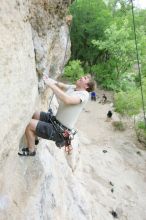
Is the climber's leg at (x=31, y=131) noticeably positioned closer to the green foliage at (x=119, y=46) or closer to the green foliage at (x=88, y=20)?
the green foliage at (x=119, y=46)

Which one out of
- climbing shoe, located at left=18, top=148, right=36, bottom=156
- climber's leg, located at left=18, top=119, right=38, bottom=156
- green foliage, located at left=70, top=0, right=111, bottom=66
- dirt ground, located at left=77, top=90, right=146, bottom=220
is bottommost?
dirt ground, located at left=77, top=90, right=146, bottom=220

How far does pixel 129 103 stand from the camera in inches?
979

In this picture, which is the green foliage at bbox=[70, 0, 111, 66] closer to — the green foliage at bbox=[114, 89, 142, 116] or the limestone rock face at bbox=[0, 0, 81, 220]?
the green foliage at bbox=[114, 89, 142, 116]

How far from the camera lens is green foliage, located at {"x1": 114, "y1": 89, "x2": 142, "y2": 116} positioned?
24922 mm

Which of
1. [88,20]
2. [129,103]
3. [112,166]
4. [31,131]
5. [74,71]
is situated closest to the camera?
[31,131]

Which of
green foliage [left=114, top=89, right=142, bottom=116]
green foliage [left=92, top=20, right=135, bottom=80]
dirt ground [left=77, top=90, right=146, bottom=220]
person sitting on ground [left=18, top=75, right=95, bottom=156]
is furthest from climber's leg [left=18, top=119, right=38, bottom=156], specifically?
green foliage [left=92, top=20, right=135, bottom=80]

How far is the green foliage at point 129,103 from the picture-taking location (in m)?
24.9

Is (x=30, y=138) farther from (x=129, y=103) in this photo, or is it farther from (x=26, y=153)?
(x=129, y=103)

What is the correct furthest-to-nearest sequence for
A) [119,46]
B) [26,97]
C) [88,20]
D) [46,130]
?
[88,20]
[119,46]
[46,130]
[26,97]

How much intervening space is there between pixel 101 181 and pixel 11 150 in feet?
38.2

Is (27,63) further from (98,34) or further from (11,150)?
(98,34)

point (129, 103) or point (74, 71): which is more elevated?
point (74, 71)

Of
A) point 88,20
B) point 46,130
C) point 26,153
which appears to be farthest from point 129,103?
point 46,130

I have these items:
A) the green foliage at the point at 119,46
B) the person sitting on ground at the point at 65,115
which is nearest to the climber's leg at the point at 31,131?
the person sitting on ground at the point at 65,115
